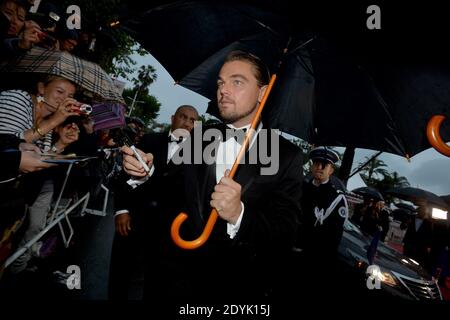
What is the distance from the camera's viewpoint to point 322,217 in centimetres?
464

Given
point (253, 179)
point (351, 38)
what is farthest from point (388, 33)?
point (253, 179)

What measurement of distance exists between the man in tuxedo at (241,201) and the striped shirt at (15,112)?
55.4 inches

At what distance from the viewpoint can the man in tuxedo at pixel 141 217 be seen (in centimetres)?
277

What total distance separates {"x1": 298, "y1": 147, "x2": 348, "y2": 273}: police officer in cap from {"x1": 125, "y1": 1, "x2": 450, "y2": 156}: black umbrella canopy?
6.62ft

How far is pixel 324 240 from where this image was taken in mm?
4543

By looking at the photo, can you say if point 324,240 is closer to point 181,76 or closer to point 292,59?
point 292,59

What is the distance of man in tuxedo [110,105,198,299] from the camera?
109 inches

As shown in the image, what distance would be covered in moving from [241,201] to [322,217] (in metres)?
3.22

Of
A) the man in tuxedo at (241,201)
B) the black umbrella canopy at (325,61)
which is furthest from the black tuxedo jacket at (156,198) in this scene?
the black umbrella canopy at (325,61)
